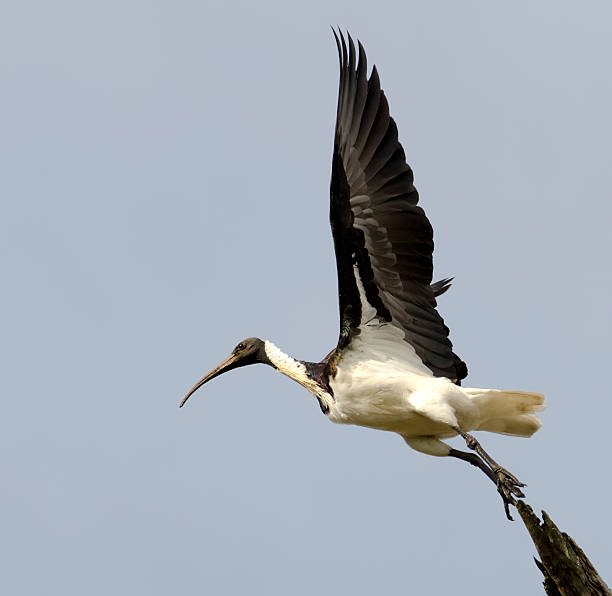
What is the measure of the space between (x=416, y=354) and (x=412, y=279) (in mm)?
818

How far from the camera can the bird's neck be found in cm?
1337

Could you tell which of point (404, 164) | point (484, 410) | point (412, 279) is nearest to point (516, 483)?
point (484, 410)

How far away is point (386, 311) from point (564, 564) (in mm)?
3914

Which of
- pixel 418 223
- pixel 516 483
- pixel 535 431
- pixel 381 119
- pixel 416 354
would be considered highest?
pixel 381 119

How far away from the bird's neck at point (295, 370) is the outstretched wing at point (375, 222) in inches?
31.2

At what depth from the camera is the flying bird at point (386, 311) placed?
41.1ft

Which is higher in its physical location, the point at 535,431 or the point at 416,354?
the point at 416,354

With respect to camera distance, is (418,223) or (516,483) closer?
(516,483)

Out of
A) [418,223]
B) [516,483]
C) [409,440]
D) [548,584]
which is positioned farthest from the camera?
[409,440]

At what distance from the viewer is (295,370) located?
1378 centimetres

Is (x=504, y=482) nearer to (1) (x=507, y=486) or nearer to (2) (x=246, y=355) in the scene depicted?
(1) (x=507, y=486)

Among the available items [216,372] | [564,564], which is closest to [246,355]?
[216,372]

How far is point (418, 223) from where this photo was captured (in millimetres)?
12539

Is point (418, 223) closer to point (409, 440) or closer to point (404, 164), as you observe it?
point (404, 164)
